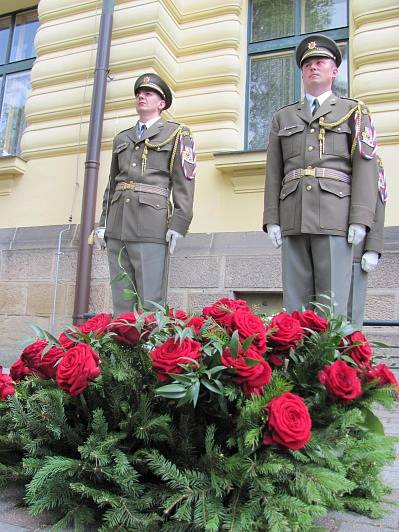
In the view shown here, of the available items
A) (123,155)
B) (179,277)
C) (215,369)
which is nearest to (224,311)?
(215,369)

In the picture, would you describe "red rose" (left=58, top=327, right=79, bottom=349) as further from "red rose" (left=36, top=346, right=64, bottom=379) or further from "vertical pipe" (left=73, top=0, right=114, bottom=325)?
"vertical pipe" (left=73, top=0, right=114, bottom=325)

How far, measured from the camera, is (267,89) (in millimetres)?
5176

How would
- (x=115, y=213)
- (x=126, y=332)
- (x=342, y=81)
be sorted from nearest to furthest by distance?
(x=126, y=332)
(x=115, y=213)
(x=342, y=81)

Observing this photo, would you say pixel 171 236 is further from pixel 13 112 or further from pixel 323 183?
pixel 13 112

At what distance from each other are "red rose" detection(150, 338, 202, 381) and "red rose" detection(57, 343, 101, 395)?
160mm

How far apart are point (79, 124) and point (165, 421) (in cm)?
427

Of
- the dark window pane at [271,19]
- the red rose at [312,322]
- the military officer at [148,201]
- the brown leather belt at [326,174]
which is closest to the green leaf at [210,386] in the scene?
the red rose at [312,322]

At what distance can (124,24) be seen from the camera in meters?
5.04

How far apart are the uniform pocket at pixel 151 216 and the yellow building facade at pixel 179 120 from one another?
143 cm

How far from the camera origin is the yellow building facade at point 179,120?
4.36m

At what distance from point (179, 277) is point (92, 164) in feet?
4.29

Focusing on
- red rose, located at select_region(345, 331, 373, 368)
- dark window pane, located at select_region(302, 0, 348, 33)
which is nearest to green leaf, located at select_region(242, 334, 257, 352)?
red rose, located at select_region(345, 331, 373, 368)

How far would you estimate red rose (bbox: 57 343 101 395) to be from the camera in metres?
1.40

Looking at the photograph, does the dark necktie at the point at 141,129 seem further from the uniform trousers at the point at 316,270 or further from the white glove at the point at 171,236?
the uniform trousers at the point at 316,270
